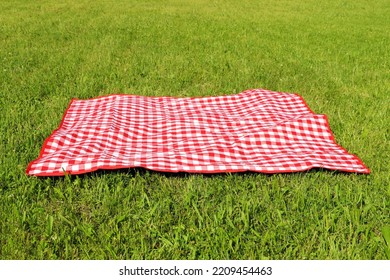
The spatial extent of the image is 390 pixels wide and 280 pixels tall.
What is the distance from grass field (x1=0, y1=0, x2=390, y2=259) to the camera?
243cm

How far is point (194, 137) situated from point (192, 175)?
0.70 m

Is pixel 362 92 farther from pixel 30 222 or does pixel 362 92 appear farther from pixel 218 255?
pixel 30 222

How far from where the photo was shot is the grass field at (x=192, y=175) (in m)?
2.43

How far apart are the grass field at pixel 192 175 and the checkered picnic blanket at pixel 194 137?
109 mm

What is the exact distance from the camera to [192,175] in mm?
3031

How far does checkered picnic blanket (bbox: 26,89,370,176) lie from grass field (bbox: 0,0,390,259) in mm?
109

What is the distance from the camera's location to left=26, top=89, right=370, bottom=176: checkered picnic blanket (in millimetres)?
3102

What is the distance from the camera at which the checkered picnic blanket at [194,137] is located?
3.10 meters

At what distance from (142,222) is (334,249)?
1017 millimetres

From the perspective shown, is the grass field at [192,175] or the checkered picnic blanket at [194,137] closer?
the grass field at [192,175]

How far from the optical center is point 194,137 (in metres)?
3.69

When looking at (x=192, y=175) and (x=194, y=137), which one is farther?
(x=194, y=137)

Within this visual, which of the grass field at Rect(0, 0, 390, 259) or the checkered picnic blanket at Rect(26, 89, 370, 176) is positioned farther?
the checkered picnic blanket at Rect(26, 89, 370, 176)
